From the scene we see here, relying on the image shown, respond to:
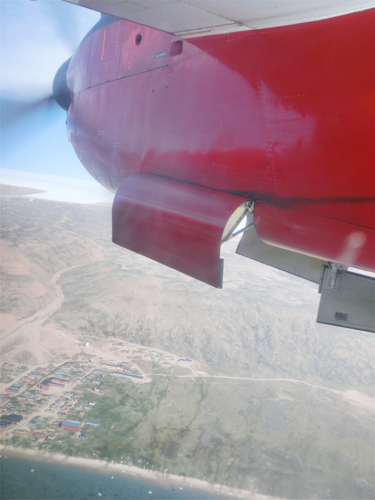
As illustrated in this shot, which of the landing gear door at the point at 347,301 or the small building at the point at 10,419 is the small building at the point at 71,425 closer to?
the small building at the point at 10,419

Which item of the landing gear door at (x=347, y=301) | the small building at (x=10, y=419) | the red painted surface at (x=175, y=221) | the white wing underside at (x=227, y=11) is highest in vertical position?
the white wing underside at (x=227, y=11)

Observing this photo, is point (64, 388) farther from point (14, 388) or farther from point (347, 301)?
point (347, 301)

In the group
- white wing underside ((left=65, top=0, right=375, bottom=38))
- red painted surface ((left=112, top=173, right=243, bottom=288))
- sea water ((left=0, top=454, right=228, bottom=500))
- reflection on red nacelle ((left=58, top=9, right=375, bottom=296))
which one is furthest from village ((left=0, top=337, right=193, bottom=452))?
white wing underside ((left=65, top=0, right=375, bottom=38))

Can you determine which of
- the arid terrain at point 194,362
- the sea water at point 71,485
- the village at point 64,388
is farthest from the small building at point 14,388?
the sea water at point 71,485

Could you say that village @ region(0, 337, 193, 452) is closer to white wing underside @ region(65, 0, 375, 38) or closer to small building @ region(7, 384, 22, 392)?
small building @ region(7, 384, 22, 392)

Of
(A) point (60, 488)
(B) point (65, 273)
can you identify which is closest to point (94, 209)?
(B) point (65, 273)

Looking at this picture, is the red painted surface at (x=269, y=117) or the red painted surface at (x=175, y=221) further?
the red painted surface at (x=175, y=221)
